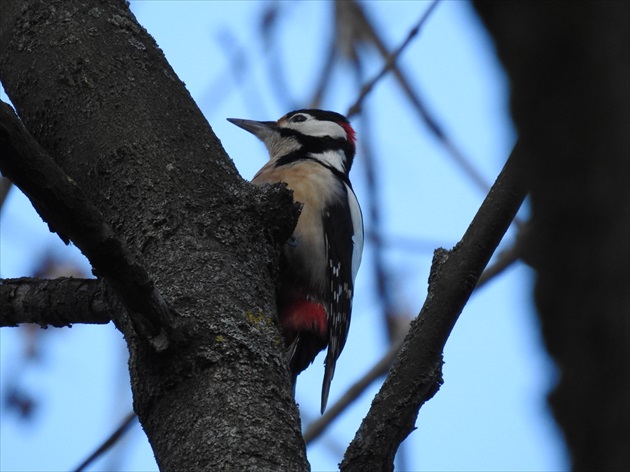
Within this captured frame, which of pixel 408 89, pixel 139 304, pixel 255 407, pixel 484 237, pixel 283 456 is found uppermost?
pixel 408 89

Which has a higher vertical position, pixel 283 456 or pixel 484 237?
pixel 484 237

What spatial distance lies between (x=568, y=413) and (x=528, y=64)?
22 centimetres

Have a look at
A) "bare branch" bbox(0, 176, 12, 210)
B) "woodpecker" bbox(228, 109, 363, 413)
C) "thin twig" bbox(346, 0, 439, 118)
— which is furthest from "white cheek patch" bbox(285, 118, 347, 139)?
"bare branch" bbox(0, 176, 12, 210)

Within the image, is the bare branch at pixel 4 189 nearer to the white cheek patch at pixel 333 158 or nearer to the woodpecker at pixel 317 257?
the woodpecker at pixel 317 257

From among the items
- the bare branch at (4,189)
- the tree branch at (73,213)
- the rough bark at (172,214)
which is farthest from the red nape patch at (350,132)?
the tree branch at (73,213)

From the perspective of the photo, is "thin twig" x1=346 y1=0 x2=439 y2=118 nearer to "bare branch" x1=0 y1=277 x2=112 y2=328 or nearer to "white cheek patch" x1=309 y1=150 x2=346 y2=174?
"bare branch" x1=0 y1=277 x2=112 y2=328

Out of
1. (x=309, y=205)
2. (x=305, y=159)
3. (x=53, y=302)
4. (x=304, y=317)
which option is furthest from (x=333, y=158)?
(x=53, y=302)

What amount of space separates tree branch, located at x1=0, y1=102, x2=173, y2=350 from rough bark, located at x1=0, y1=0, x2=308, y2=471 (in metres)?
0.04

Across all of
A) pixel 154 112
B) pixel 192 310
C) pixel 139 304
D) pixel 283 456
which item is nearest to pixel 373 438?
pixel 283 456

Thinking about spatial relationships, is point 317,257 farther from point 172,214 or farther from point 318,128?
point 172,214

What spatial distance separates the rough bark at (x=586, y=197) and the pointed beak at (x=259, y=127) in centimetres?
426

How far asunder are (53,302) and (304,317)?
145 cm

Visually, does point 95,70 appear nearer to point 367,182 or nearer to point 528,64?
point 367,182

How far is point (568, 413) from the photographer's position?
56 cm
